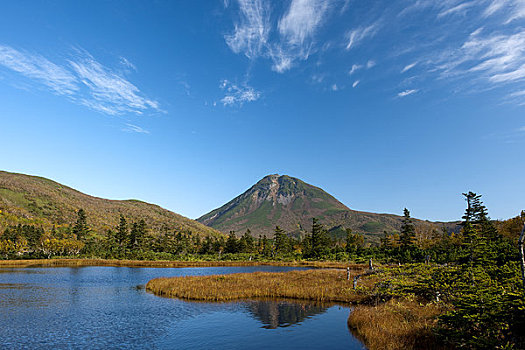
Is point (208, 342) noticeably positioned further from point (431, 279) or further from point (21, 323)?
point (431, 279)

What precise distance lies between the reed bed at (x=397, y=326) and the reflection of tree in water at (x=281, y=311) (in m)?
4.49

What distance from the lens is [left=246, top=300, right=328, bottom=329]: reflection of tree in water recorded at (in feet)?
76.2

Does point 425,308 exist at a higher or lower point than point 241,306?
higher

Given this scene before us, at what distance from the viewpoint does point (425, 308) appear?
21.1 m

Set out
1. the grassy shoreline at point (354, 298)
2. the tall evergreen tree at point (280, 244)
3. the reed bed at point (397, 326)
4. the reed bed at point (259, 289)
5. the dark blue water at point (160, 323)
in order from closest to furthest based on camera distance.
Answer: the reed bed at point (397, 326), the grassy shoreline at point (354, 298), the dark blue water at point (160, 323), the reed bed at point (259, 289), the tall evergreen tree at point (280, 244)

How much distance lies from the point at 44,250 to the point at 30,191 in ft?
354

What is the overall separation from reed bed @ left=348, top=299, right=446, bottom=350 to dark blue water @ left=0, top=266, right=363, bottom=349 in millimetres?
1110

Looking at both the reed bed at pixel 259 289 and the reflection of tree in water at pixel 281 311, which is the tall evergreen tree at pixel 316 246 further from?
the reflection of tree in water at pixel 281 311

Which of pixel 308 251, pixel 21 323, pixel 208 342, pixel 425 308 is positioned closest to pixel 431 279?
pixel 425 308

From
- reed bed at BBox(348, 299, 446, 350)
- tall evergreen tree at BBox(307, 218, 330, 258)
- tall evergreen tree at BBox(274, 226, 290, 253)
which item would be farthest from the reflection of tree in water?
tall evergreen tree at BBox(274, 226, 290, 253)

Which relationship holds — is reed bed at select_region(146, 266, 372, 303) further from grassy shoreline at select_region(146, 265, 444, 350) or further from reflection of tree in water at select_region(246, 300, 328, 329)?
reflection of tree in water at select_region(246, 300, 328, 329)

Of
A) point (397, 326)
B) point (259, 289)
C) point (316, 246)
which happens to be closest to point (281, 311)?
point (259, 289)

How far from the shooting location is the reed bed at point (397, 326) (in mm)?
15666

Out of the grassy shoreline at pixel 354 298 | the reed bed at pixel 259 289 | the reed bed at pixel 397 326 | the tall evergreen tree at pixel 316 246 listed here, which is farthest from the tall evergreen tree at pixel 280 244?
the reed bed at pixel 397 326
